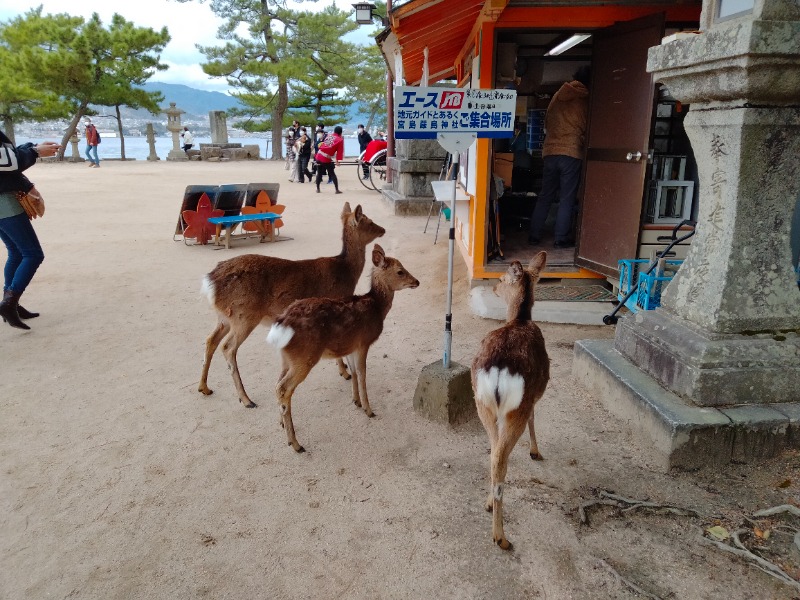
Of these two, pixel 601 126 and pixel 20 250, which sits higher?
pixel 601 126

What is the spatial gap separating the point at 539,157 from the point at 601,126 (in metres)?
3.62

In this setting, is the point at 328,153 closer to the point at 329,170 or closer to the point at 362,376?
the point at 329,170

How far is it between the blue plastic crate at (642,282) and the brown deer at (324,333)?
2.14 meters

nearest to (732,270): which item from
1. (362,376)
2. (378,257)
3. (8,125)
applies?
(378,257)

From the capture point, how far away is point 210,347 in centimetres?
437

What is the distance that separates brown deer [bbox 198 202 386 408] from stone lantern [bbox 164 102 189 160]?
83.8ft

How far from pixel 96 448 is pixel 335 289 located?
1.99m

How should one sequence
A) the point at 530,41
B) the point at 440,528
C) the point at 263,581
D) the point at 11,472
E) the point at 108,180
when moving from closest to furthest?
the point at 263,581 → the point at 440,528 → the point at 11,472 → the point at 530,41 → the point at 108,180

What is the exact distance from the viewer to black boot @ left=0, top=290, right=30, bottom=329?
5465mm

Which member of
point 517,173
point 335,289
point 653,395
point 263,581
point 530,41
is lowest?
point 263,581

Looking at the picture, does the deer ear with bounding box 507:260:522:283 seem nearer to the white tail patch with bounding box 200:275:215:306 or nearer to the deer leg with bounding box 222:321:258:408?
the deer leg with bounding box 222:321:258:408

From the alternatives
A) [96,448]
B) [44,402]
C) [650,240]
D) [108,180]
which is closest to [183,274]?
[44,402]

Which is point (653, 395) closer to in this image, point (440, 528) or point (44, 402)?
point (440, 528)

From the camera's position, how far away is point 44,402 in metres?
4.15
